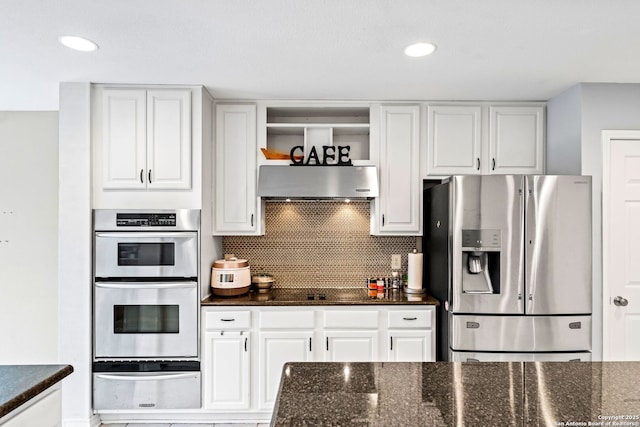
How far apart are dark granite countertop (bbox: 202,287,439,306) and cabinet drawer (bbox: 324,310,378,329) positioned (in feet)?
0.25

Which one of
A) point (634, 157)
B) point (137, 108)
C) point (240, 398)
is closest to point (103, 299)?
point (240, 398)

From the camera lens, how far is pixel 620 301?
255cm

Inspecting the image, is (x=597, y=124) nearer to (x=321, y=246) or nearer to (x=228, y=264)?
(x=321, y=246)

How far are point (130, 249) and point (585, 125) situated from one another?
3276 millimetres

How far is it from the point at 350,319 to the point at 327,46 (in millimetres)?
1813

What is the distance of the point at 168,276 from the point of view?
8.68 feet

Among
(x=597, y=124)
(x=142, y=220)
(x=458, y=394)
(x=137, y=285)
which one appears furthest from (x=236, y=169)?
(x=597, y=124)

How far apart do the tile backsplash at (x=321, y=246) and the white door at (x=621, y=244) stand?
4.57 ft

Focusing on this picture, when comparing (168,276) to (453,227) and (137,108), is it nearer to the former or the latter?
(137,108)

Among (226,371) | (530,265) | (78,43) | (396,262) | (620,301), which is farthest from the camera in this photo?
(396,262)

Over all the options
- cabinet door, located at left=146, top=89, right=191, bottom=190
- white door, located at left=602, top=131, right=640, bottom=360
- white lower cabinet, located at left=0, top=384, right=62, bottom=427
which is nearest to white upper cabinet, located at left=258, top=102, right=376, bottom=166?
cabinet door, located at left=146, top=89, right=191, bottom=190

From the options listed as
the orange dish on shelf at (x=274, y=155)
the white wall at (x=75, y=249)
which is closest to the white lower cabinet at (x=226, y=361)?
the white wall at (x=75, y=249)

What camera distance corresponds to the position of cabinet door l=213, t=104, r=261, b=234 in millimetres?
2975

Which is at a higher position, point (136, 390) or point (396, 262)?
point (396, 262)
